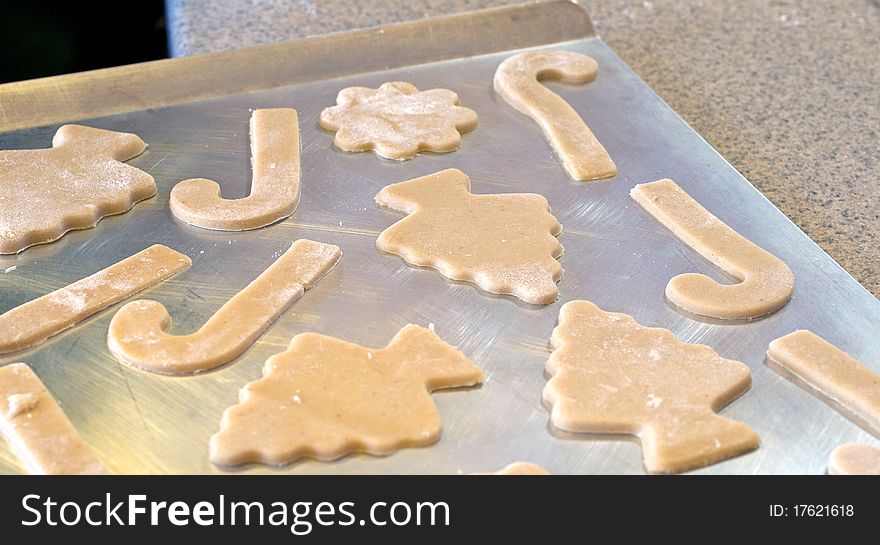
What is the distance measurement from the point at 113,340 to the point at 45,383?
8 centimetres

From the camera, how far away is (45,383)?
1025 mm

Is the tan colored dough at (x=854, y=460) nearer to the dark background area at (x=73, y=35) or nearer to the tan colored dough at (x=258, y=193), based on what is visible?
the tan colored dough at (x=258, y=193)

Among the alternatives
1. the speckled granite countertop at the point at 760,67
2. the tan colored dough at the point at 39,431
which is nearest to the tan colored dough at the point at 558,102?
the speckled granite countertop at the point at 760,67

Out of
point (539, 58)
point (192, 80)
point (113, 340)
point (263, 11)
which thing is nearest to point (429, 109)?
point (539, 58)

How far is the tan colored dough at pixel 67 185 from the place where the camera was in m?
1.23

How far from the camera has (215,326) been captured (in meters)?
1.09

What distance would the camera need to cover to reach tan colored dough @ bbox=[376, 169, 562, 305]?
1.17 metres

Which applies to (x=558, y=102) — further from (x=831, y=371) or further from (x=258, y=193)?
(x=831, y=371)

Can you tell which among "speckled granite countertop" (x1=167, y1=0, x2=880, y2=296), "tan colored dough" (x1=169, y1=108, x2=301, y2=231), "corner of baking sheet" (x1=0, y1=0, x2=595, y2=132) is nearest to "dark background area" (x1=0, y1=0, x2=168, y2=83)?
"speckled granite countertop" (x1=167, y1=0, x2=880, y2=296)

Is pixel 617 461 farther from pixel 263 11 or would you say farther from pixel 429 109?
pixel 263 11

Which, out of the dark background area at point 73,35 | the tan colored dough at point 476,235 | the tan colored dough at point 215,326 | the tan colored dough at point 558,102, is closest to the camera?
the tan colored dough at point 215,326

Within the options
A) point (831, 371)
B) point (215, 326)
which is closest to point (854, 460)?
point (831, 371)

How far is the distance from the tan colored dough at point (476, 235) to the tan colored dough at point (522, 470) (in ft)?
0.85

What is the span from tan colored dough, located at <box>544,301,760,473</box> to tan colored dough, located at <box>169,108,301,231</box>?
0.42 meters
